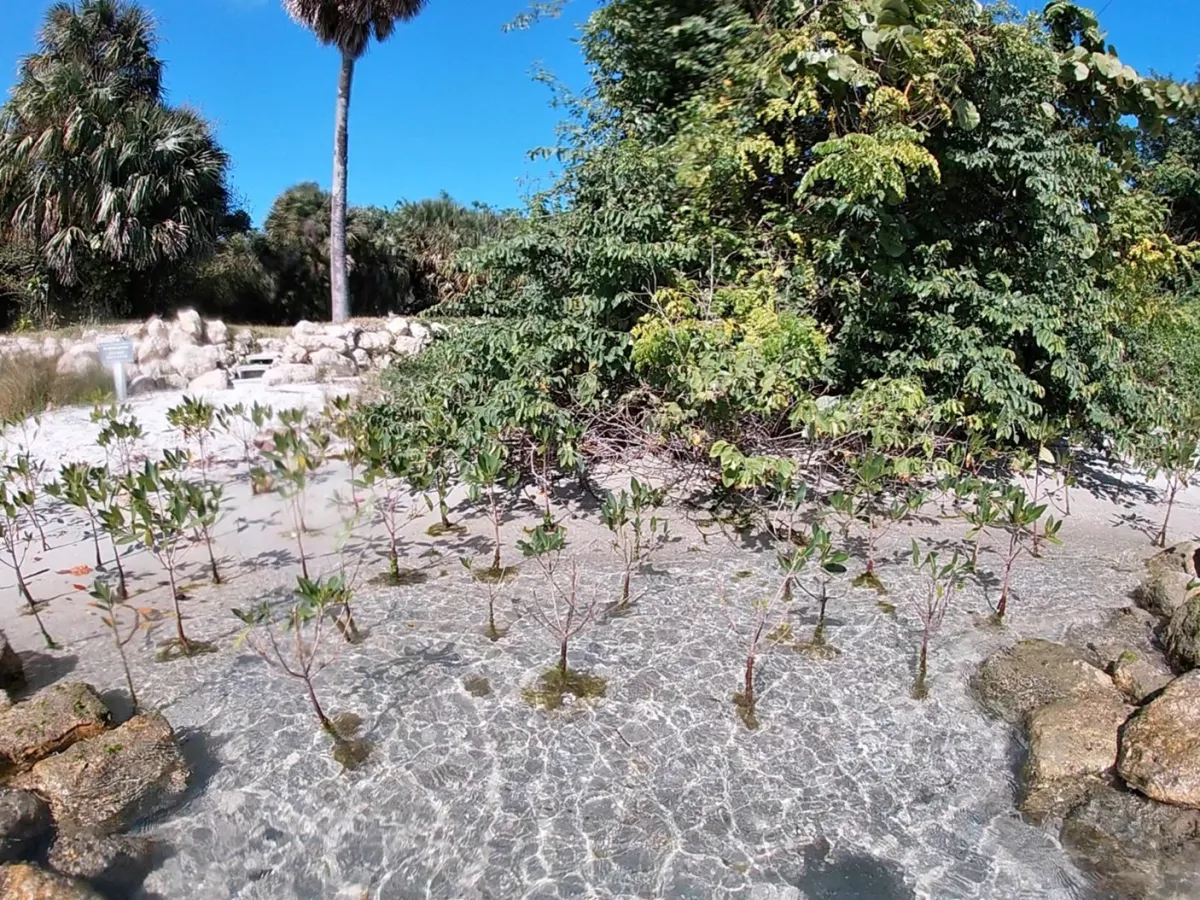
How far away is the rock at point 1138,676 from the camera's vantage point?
150 inches

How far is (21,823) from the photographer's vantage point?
2938mm

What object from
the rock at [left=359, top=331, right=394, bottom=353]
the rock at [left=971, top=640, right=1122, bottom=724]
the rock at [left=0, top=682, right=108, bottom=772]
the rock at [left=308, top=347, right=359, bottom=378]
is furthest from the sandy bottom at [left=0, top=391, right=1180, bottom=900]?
the rock at [left=359, top=331, right=394, bottom=353]

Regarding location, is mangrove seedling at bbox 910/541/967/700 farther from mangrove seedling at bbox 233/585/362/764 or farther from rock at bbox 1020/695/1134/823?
mangrove seedling at bbox 233/585/362/764

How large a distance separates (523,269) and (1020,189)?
14.8 feet

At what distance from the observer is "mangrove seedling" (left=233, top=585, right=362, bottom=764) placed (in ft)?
11.5

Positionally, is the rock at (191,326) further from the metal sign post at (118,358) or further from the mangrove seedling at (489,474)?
the mangrove seedling at (489,474)

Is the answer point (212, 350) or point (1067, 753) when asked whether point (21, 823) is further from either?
point (212, 350)

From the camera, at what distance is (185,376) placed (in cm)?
1050

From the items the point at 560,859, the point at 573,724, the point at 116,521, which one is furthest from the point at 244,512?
the point at 560,859

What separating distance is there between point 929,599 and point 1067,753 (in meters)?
1.35

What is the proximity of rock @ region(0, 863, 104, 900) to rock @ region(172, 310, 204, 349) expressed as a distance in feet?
34.3

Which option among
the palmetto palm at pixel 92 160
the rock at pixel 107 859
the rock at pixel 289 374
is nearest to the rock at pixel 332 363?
the rock at pixel 289 374

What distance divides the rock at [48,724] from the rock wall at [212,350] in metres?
5.13

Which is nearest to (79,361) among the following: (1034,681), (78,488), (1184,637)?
(78,488)
